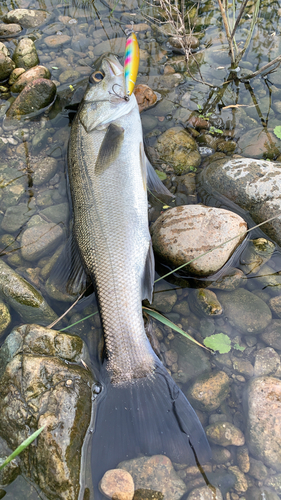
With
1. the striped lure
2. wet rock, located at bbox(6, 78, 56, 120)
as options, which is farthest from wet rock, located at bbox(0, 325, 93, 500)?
wet rock, located at bbox(6, 78, 56, 120)

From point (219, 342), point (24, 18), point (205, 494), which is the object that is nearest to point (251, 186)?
point (219, 342)

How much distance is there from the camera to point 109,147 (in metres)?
3.60

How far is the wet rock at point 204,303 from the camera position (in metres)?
3.24

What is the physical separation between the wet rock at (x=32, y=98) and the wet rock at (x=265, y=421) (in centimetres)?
492

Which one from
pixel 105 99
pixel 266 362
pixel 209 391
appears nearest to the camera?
pixel 209 391

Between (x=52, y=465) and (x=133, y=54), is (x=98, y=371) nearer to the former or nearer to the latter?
(x=52, y=465)

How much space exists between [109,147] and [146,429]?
3.04 meters

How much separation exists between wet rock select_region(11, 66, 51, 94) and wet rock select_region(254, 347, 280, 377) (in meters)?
5.20

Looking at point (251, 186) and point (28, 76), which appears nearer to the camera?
point (251, 186)

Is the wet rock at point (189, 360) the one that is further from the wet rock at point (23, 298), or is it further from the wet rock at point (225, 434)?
the wet rock at point (23, 298)

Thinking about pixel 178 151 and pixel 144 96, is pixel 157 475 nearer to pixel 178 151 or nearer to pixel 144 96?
pixel 178 151

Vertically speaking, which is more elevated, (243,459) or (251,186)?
(251,186)

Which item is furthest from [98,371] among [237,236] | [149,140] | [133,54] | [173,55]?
[173,55]

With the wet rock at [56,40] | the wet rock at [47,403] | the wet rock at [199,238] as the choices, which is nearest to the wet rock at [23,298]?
the wet rock at [47,403]
